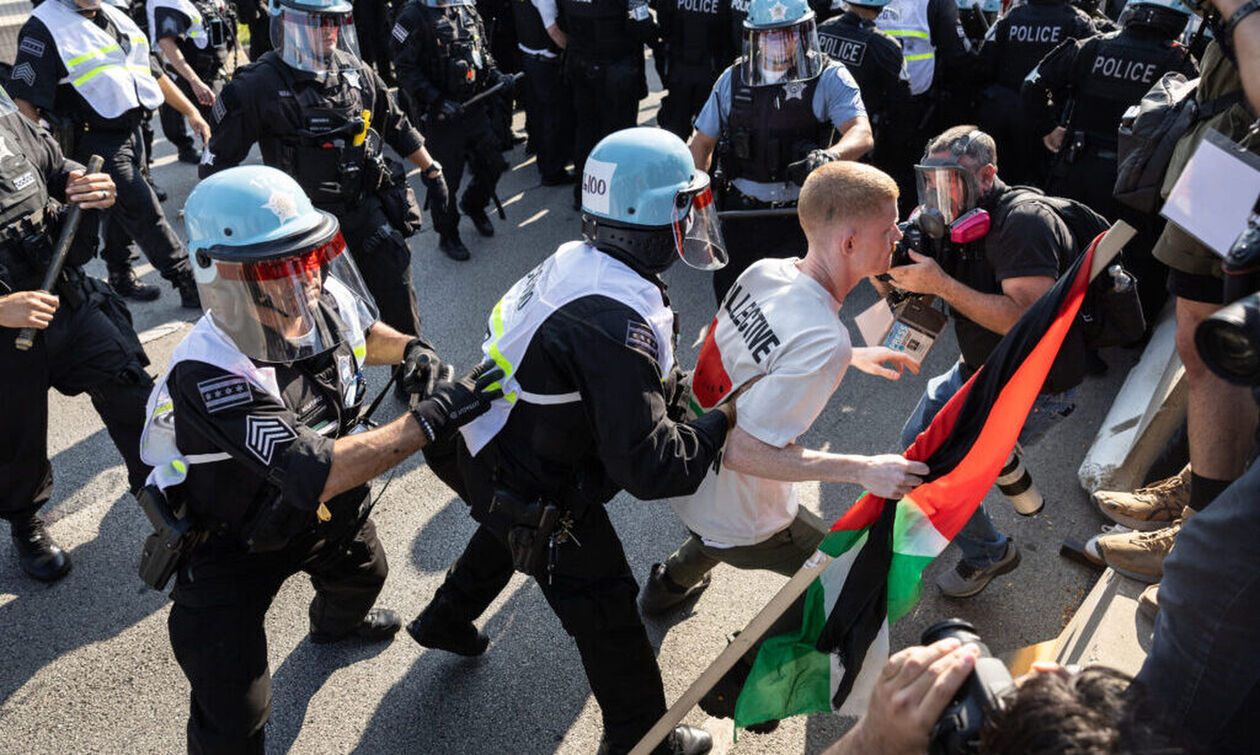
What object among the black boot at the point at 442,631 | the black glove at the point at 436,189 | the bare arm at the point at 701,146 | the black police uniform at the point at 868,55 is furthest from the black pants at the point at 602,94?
the black boot at the point at 442,631

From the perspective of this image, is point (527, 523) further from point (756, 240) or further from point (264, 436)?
point (756, 240)

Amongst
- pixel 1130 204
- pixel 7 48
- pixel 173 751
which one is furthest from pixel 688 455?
pixel 7 48

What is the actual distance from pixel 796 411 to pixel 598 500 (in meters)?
0.68

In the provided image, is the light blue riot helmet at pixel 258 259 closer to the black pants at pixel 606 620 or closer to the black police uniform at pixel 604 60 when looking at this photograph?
the black pants at pixel 606 620

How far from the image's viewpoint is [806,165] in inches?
178

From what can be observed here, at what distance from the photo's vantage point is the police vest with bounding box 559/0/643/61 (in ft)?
23.1

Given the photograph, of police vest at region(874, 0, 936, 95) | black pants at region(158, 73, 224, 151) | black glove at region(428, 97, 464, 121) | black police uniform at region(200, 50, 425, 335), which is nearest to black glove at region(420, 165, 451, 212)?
black police uniform at region(200, 50, 425, 335)

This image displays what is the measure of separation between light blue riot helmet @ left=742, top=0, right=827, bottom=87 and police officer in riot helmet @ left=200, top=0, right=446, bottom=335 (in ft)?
6.37

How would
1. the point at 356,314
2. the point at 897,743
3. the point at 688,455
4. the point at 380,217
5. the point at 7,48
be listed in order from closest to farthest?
the point at 897,743 < the point at 688,455 < the point at 356,314 < the point at 380,217 < the point at 7,48

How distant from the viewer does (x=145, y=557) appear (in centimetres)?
279

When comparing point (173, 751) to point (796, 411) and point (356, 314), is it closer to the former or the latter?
point (356, 314)

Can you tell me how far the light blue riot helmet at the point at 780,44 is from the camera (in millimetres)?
4793

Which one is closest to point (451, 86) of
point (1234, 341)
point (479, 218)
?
point (479, 218)

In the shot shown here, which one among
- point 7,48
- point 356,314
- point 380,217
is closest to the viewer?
point 356,314
